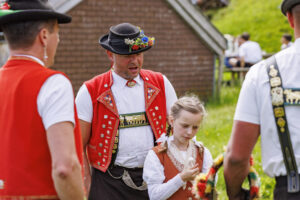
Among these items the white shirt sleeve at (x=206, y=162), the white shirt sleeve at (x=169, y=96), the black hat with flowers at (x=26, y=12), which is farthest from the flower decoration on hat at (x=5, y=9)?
the white shirt sleeve at (x=206, y=162)

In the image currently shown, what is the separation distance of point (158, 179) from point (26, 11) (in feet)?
5.59

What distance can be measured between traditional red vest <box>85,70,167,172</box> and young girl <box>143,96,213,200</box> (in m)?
0.29

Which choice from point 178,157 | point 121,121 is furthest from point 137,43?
point 178,157

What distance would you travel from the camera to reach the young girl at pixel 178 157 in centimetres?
359

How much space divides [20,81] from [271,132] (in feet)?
4.73

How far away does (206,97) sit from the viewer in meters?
14.7

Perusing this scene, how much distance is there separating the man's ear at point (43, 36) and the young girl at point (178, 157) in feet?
4.53

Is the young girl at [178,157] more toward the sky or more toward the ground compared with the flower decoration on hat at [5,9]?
more toward the ground

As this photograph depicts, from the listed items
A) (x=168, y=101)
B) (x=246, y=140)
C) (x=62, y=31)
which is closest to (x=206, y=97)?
(x=62, y=31)

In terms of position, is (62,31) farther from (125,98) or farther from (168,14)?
(125,98)

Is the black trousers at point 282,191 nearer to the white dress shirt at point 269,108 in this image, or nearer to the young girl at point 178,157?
the white dress shirt at point 269,108

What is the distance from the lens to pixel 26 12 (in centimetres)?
255

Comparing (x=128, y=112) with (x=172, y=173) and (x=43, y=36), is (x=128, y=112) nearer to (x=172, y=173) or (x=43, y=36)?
(x=172, y=173)

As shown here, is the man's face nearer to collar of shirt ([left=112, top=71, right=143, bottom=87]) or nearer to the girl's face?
collar of shirt ([left=112, top=71, right=143, bottom=87])
